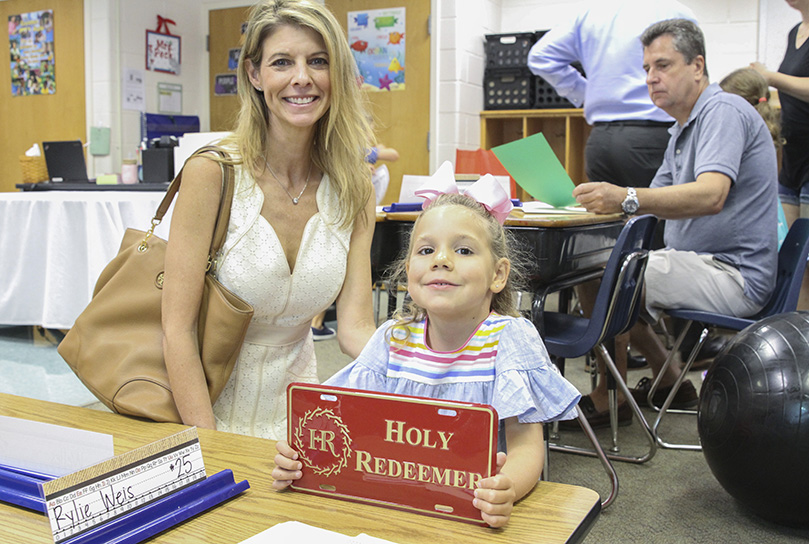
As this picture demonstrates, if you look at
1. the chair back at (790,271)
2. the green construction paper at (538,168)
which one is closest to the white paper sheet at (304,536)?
the green construction paper at (538,168)

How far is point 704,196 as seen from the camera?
7.79 feet

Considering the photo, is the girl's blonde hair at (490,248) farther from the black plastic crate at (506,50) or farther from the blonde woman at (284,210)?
the black plastic crate at (506,50)

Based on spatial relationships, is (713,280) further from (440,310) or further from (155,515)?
(155,515)

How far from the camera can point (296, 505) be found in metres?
0.73

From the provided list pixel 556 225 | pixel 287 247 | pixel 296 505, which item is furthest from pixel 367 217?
pixel 296 505

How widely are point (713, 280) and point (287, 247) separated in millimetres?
1576

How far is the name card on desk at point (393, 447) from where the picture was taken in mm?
674

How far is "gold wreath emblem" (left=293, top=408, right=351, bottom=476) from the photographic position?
729 mm

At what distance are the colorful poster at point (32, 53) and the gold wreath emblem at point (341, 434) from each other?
257 inches

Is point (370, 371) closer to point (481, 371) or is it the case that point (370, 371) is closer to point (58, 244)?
point (481, 371)

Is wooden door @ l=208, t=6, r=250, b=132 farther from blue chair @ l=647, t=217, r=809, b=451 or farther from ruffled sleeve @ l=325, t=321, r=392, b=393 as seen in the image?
ruffled sleeve @ l=325, t=321, r=392, b=393

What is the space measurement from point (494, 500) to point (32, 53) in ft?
23.2

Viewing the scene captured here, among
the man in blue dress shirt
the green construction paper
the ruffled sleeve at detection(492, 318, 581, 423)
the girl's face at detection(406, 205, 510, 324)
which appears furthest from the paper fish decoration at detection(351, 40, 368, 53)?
the ruffled sleeve at detection(492, 318, 581, 423)

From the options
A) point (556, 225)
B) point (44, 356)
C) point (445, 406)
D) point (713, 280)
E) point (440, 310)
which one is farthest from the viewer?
point (44, 356)
